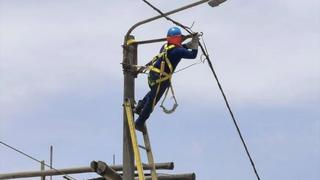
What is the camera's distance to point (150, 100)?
9633mm

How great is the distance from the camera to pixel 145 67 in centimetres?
949

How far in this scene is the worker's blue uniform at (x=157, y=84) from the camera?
9461 mm

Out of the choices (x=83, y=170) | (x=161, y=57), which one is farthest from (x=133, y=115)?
(x=83, y=170)

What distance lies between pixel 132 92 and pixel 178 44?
0.96 metres

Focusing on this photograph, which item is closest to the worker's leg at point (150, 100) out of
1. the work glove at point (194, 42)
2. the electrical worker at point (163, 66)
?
the electrical worker at point (163, 66)

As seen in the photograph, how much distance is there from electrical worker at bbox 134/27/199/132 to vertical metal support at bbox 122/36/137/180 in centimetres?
25

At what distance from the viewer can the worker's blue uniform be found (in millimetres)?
9461

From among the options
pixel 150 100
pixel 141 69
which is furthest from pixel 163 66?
pixel 150 100

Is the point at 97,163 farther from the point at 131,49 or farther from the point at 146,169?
the point at 131,49

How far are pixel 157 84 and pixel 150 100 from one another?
260 mm

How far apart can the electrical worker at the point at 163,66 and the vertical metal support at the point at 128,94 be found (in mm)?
251

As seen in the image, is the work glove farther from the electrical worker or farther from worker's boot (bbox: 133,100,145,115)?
worker's boot (bbox: 133,100,145,115)

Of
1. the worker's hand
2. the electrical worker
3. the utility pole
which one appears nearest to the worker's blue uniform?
the electrical worker

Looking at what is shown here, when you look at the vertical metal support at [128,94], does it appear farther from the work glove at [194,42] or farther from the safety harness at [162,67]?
the work glove at [194,42]
